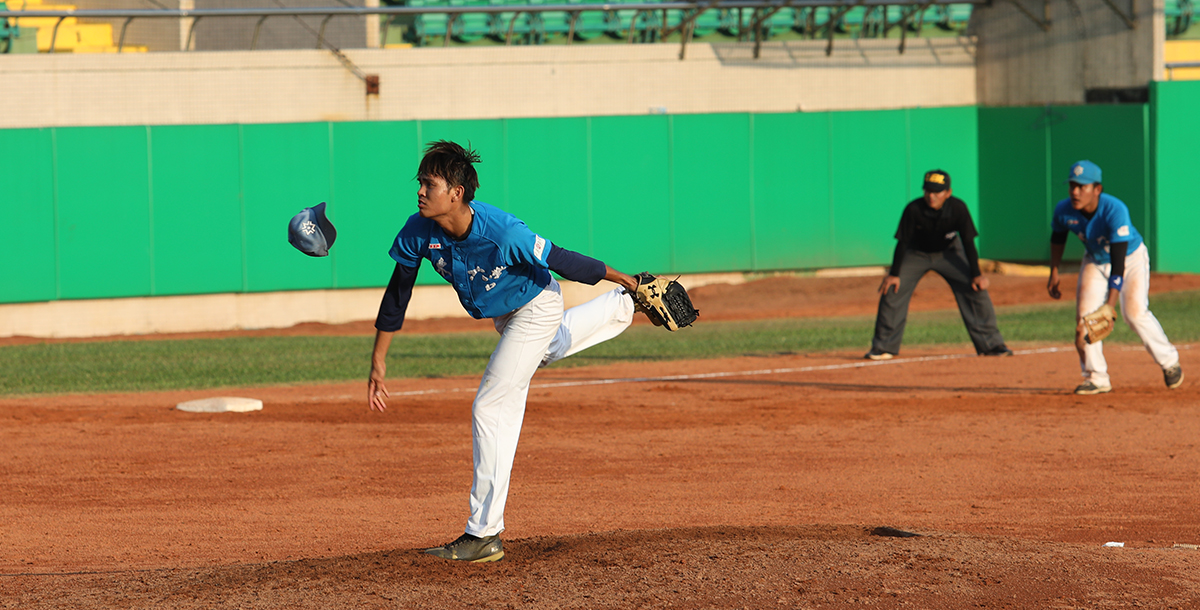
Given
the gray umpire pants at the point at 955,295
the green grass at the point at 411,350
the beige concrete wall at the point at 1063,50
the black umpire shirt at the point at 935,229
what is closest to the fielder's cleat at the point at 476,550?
the green grass at the point at 411,350

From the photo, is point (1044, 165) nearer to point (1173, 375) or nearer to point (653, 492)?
point (1173, 375)

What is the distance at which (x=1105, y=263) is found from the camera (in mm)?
10938

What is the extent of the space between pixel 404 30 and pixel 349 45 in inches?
68.5

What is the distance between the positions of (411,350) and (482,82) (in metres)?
7.33

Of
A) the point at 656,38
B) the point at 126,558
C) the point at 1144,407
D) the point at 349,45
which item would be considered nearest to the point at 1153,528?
the point at 1144,407

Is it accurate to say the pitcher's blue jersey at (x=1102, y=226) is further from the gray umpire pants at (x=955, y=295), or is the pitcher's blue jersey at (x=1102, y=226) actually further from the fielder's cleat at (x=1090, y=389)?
the gray umpire pants at (x=955, y=295)

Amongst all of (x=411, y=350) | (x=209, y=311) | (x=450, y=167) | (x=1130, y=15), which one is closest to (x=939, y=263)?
(x=411, y=350)

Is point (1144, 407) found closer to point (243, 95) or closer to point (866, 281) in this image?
point (866, 281)

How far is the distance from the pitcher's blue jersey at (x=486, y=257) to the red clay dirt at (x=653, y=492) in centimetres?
119

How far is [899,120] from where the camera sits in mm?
23672

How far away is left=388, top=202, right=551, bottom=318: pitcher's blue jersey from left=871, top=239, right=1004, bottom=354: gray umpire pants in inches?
352

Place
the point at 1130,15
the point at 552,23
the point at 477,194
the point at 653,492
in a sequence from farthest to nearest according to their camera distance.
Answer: the point at 552,23 < the point at 477,194 < the point at 1130,15 < the point at 653,492

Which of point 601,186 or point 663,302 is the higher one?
point 601,186

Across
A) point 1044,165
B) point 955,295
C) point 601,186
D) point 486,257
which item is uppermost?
point 1044,165
